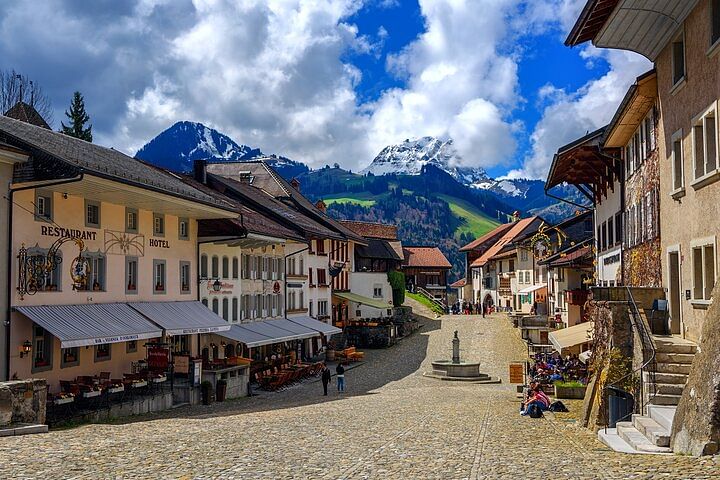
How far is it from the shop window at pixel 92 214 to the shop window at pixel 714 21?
2134 cm

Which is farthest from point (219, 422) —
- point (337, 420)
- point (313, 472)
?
point (313, 472)

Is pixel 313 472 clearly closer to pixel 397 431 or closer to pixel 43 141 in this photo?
pixel 397 431

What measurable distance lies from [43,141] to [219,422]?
12.7 m

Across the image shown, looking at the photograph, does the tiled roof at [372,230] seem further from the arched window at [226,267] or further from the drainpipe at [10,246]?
the drainpipe at [10,246]

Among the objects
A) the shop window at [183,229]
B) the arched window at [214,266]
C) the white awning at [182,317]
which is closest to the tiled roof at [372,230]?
the arched window at [214,266]

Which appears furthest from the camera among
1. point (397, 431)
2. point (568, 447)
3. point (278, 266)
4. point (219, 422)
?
point (278, 266)

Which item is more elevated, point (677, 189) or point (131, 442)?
point (677, 189)

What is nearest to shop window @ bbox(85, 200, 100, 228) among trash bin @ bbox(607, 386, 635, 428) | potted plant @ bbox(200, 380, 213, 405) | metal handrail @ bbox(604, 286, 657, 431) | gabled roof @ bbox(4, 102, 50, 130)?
potted plant @ bbox(200, 380, 213, 405)

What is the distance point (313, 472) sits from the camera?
43.7 feet

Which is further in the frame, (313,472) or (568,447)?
(568,447)

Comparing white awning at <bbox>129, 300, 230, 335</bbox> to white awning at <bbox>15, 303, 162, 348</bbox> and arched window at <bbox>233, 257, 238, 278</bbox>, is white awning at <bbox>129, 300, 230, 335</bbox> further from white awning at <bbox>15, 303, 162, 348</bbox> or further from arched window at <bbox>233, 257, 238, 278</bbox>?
arched window at <bbox>233, 257, 238, 278</bbox>

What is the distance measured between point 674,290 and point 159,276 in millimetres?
21899

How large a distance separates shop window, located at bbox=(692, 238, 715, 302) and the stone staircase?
1.16 meters

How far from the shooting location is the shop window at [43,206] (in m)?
26.9
